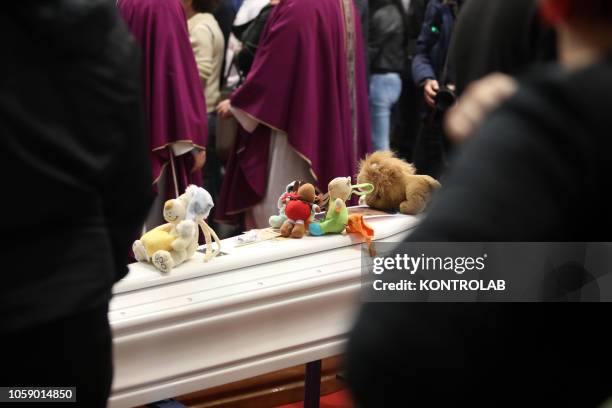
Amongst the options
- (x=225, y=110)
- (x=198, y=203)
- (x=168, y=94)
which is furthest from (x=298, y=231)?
(x=225, y=110)

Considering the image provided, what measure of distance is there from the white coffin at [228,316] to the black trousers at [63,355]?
0.88 meters

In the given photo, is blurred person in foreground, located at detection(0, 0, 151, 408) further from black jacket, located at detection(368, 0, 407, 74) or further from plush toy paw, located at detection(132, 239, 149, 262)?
black jacket, located at detection(368, 0, 407, 74)

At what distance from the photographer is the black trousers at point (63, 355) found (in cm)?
119

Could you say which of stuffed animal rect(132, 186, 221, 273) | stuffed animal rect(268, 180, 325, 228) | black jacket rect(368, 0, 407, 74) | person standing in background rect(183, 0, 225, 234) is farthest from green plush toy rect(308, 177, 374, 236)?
black jacket rect(368, 0, 407, 74)

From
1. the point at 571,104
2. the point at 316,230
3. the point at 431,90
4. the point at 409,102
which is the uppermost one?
the point at 571,104

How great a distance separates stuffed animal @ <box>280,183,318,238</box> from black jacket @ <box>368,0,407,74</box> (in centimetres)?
246

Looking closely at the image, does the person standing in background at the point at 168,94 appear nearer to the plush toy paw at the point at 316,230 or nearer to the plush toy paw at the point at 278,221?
the plush toy paw at the point at 278,221

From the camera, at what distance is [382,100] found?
5.28 metres

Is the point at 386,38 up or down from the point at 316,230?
up

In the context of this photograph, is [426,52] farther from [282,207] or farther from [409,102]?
[282,207]

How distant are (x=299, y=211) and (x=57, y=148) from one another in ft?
5.52

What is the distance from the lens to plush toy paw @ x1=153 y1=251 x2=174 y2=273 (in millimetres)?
2412

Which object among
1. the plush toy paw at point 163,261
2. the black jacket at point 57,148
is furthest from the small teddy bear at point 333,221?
the black jacket at point 57,148

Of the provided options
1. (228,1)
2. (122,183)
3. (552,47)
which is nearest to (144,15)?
(228,1)
